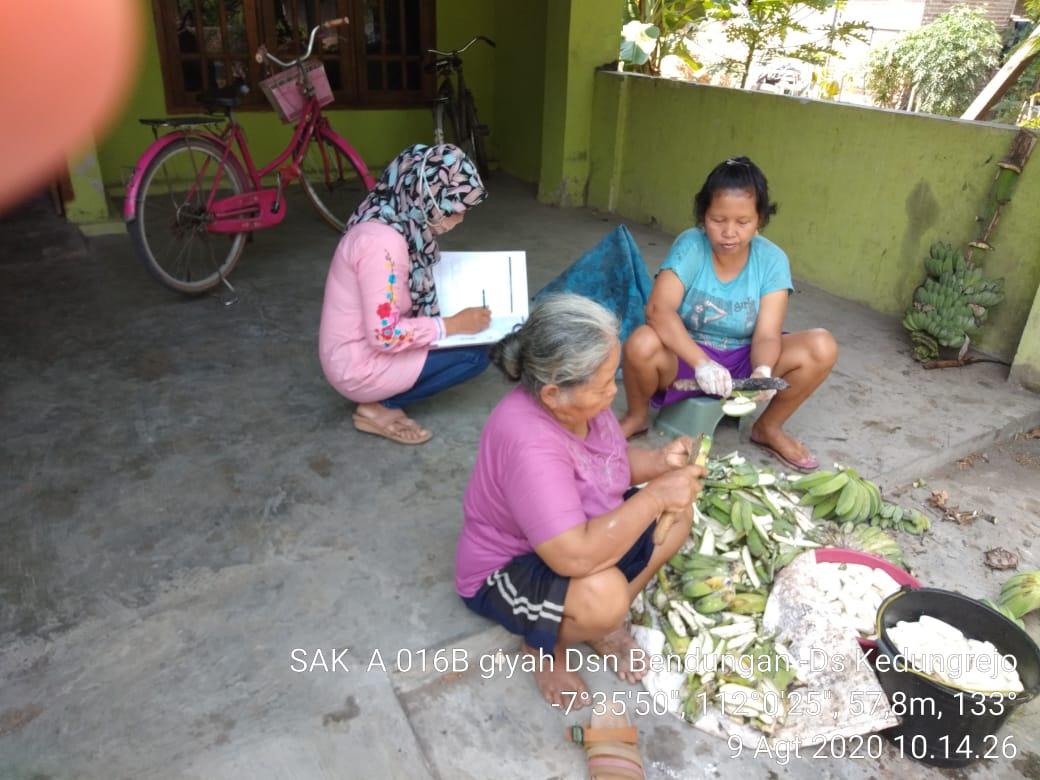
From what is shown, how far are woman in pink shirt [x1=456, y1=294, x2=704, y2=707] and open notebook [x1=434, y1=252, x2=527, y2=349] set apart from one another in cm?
111

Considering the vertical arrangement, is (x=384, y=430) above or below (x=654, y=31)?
below

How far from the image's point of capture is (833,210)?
14.7 ft

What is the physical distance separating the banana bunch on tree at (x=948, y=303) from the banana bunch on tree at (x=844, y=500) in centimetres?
151

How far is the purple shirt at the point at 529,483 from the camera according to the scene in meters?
1.62

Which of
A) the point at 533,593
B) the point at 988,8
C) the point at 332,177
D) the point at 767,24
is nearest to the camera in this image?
the point at 533,593

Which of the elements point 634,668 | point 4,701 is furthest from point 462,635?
point 4,701

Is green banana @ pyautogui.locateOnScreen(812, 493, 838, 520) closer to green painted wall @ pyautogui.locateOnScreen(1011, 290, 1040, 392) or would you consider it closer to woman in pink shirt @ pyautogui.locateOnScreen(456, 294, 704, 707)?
woman in pink shirt @ pyautogui.locateOnScreen(456, 294, 704, 707)

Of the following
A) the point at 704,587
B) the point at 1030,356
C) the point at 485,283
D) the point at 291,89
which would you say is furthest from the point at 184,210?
the point at 1030,356

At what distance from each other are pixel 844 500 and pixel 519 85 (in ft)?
17.8

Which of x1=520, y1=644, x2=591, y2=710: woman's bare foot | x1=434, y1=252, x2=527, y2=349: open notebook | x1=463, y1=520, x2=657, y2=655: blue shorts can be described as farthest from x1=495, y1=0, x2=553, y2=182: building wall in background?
x1=520, y1=644, x2=591, y2=710: woman's bare foot

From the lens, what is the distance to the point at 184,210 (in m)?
4.01

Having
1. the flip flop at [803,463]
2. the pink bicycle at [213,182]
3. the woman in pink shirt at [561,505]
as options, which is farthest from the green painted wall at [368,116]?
the woman in pink shirt at [561,505]

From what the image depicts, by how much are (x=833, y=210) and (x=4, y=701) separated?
14.6 feet

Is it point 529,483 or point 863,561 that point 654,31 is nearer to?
point 863,561
